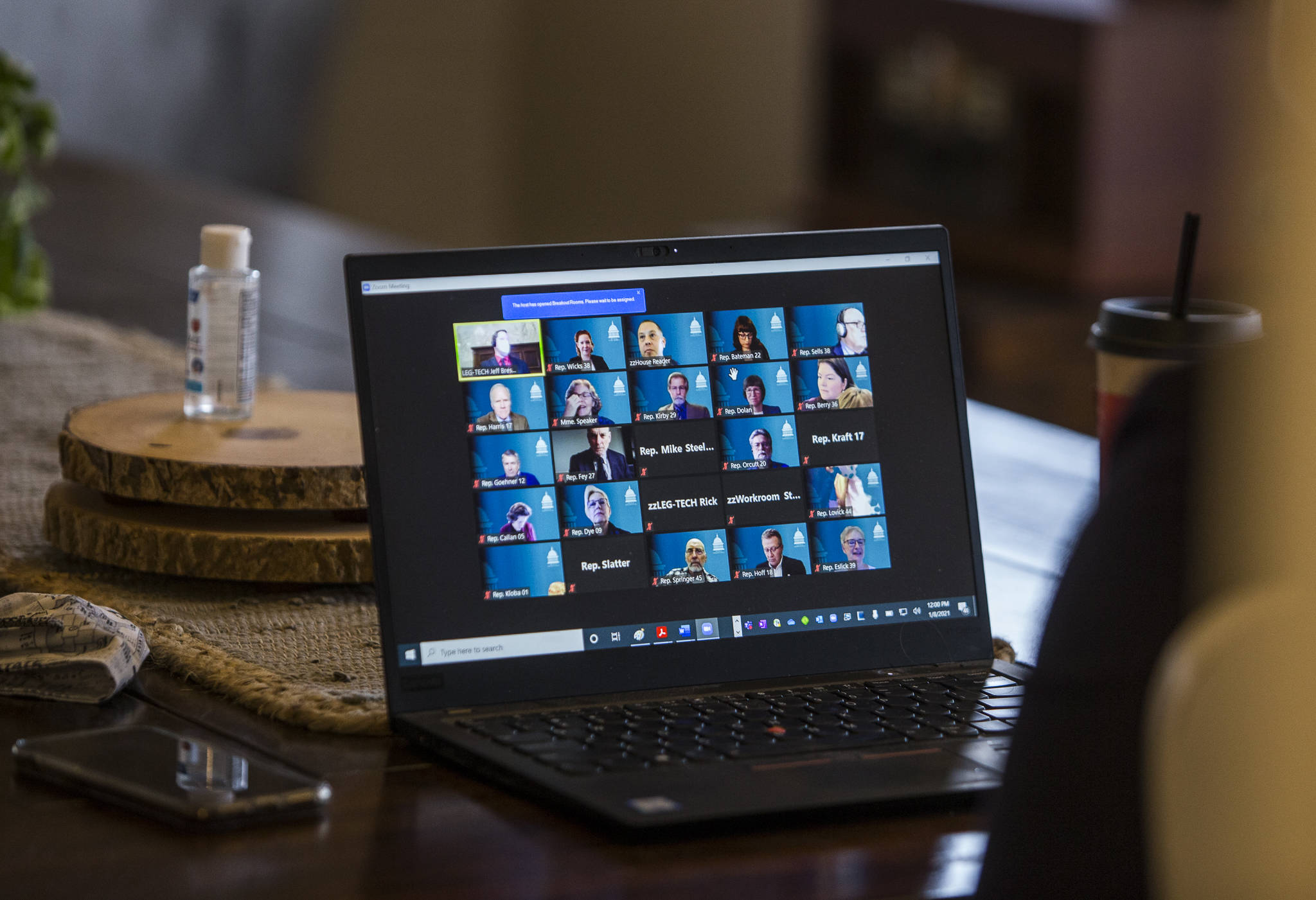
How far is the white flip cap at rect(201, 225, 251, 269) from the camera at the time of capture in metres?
1.06

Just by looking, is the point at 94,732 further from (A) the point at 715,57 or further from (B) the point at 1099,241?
(A) the point at 715,57

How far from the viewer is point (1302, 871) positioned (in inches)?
Answer: 13.8

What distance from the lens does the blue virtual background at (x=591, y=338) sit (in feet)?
2.69

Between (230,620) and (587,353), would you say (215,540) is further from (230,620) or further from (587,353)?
(587,353)

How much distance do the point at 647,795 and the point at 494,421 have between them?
22 centimetres

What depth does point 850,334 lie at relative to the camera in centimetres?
86

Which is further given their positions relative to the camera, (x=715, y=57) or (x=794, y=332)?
(x=715, y=57)

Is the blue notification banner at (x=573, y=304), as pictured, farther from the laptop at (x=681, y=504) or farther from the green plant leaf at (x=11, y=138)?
the green plant leaf at (x=11, y=138)

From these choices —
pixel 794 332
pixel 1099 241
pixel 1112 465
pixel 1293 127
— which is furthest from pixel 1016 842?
pixel 1099 241

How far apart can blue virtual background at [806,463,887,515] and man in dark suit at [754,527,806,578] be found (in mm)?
27

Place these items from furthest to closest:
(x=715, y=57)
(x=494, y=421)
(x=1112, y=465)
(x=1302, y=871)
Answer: (x=715, y=57), (x=494, y=421), (x=1112, y=465), (x=1302, y=871)

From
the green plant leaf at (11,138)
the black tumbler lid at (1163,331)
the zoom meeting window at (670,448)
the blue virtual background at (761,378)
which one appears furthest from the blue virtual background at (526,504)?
the green plant leaf at (11,138)

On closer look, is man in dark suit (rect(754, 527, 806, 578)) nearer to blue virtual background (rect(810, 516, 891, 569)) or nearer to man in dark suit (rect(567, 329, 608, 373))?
blue virtual background (rect(810, 516, 891, 569))

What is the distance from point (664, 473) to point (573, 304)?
0.10 meters
